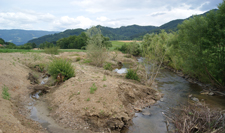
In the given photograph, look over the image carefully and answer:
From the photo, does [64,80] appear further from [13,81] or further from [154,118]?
[154,118]

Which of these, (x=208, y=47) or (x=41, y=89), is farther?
(x=208, y=47)

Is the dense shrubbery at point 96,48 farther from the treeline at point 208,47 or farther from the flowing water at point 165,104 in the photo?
the flowing water at point 165,104

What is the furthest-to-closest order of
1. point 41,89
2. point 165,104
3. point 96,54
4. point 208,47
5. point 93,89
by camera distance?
point 96,54 < point 208,47 < point 41,89 < point 165,104 < point 93,89

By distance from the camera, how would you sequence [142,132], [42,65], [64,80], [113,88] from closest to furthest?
[142,132] < [113,88] < [64,80] < [42,65]

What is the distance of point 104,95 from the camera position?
1022 centimetres

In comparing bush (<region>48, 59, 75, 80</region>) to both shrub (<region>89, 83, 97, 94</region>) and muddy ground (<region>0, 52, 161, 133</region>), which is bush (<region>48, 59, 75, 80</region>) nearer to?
muddy ground (<region>0, 52, 161, 133</region>)

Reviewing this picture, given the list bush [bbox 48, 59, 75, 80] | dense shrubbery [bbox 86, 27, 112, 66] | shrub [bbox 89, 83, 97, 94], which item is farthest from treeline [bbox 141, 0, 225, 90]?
dense shrubbery [bbox 86, 27, 112, 66]

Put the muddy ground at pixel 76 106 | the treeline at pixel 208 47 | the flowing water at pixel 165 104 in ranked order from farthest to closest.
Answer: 1. the treeline at pixel 208 47
2. the flowing water at pixel 165 104
3. the muddy ground at pixel 76 106

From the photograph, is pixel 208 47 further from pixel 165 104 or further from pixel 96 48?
pixel 96 48

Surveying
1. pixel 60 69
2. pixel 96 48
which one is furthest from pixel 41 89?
pixel 96 48

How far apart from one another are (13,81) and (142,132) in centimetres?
1264

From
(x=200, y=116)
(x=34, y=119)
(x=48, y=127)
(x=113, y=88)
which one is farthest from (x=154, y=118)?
(x=34, y=119)

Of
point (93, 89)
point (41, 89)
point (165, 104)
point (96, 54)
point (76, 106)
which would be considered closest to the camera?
point (76, 106)

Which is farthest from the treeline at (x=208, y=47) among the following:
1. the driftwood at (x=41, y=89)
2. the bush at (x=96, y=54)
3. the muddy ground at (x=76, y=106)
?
the bush at (x=96, y=54)
